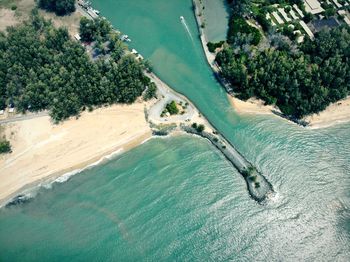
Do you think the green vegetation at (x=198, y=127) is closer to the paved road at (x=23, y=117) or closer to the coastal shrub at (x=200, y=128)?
the coastal shrub at (x=200, y=128)

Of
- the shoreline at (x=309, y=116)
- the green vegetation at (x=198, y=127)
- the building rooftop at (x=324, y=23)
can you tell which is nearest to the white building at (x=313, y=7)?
the building rooftop at (x=324, y=23)

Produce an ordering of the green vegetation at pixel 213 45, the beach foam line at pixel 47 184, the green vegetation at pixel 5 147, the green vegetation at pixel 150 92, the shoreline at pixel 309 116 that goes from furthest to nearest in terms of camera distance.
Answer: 1. the green vegetation at pixel 213 45
2. the green vegetation at pixel 150 92
3. the shoreline at pixel 309 116
4. the green vegetation at pixel 5 147
5. the beach foam line at pixel 47 184

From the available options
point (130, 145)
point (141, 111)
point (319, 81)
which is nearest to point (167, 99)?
point (141, 111)

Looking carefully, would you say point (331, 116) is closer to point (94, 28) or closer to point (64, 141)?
point (64, 141)

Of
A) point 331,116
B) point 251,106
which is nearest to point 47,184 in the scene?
point 251,106

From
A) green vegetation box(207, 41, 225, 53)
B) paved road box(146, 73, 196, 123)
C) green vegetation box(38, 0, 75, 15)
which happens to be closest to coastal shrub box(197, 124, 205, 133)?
paved road box(146, 73, 196, 123)

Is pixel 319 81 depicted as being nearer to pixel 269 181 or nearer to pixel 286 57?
pixel 286 57
